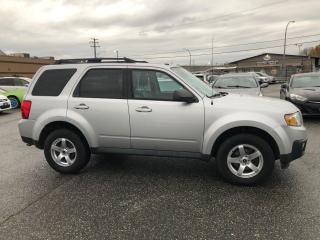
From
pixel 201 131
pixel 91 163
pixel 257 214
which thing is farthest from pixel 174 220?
pixel 91 163

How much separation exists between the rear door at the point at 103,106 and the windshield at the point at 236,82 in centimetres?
659

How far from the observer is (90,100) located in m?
5.03

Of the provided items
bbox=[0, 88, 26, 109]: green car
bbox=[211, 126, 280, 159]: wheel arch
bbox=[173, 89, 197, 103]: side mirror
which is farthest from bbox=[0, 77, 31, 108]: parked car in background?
bbox=[211, 126, 280, 159]: wheel arch

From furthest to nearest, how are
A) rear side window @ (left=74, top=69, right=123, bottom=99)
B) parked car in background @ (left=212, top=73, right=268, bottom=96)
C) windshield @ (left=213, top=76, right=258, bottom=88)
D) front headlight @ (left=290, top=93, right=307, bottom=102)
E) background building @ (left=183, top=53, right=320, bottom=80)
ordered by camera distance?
background building @ (left=183, top=53, right=320, bottom=80), windshield @ (left=213, top=76, right=258, bottom=88), parked car in background @ (left=212, top=73, right=268, bottom=96), front headlight @ (left=290, top=93, right=307, bottom=102), rear side window @ (left=74, top=69, right=123, bottom=99)

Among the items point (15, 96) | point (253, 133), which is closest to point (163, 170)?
point (253, 133)

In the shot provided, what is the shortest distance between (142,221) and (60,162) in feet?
7.36

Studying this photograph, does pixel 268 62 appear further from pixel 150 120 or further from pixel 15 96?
pixel 150 120

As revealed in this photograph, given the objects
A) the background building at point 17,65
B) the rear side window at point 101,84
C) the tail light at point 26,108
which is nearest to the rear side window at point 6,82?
the tail light at point 26,108

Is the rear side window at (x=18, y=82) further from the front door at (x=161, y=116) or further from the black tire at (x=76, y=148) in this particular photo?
the front door at (x=161, y=116)

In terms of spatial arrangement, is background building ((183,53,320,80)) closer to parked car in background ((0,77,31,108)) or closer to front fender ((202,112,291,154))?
parked car in background ((0,77,31,108))

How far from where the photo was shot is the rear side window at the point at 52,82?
5238 mm

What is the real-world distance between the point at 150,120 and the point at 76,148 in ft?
4.37

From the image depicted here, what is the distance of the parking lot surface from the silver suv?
0.39m

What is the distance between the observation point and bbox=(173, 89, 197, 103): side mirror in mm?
4539
